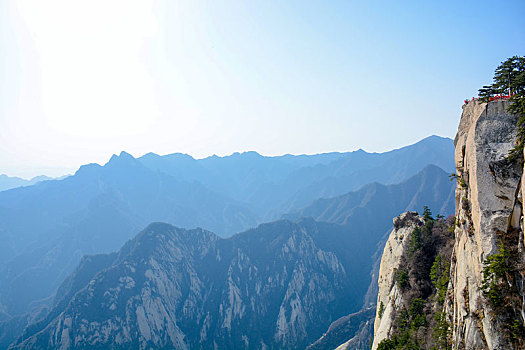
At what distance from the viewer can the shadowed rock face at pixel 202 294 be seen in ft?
429

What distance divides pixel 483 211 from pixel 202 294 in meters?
158

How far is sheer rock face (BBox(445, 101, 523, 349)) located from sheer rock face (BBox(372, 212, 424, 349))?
17950 millimetres

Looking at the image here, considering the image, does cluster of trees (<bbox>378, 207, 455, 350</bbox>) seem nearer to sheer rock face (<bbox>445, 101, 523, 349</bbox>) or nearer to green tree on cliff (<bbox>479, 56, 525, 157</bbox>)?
sheer rock face (<bbox>445, 101, 523, 349</bbox>)

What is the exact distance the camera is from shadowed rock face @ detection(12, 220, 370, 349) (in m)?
131

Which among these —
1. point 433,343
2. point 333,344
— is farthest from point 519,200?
point 333,344

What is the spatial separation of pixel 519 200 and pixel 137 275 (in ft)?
491

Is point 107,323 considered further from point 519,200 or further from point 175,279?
point 519,200

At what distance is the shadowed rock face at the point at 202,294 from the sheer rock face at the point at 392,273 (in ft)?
355

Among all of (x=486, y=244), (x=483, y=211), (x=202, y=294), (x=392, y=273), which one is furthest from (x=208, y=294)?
(x=483, y=211)

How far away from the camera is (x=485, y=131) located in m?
24.5

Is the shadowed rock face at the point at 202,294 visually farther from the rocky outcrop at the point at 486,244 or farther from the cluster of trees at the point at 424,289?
the rocky outcrop at the point at 486,244

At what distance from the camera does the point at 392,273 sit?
1970 inches

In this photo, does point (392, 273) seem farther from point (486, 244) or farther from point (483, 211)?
point (483, 211)

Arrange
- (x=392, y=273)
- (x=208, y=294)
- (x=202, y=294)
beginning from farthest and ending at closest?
1. (x=208, y=294)
2. (x=202, y=294)
3. (x=392, y=273)
